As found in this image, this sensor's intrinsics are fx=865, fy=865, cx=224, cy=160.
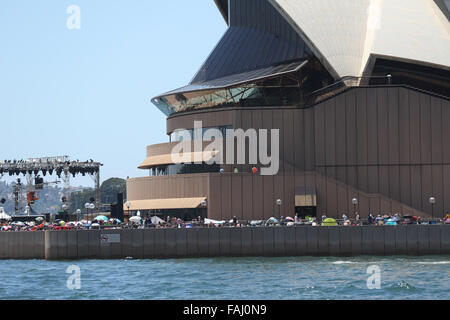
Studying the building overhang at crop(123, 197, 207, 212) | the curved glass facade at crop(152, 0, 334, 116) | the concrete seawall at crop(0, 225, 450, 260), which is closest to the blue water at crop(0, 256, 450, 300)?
the concrete seawall at crop(0, 225, 450, 260)

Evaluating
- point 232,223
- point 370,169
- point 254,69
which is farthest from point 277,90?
point 232,223

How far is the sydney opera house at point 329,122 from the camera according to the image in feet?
196

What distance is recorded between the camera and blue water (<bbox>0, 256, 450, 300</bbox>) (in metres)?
33.5

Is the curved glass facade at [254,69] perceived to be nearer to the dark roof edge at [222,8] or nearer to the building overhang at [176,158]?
the building overhang at [176,158]

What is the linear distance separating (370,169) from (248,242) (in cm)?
1393

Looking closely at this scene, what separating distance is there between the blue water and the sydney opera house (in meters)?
11.5

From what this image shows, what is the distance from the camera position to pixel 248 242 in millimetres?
50281

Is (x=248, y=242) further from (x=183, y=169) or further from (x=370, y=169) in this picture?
(x=183, y=169)

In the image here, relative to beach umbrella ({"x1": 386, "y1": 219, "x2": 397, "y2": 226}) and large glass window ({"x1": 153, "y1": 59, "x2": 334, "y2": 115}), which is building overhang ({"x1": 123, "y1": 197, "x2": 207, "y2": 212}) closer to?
large glass window ({"x1": 153, "y1": 59, "x2": 334, "y2": 115})

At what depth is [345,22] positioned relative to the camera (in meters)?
65.0

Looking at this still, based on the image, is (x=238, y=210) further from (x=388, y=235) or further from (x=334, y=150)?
(x=388, y=235)

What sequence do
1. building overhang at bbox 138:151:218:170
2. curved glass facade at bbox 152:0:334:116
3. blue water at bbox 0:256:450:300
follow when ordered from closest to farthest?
blue water at bbox 0:256:450:300
building overhang at bbox 138:151:218:170
curved glass facade at bbox 152:0:334:116

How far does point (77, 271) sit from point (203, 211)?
18.9m
